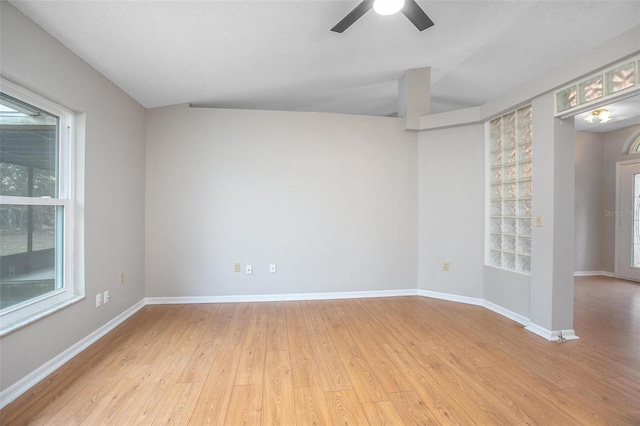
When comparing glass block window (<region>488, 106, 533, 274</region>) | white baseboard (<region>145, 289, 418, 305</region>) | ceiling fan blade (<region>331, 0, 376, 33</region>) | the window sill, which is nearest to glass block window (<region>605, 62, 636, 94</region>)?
glass block window (<region>488, 106, 533, 274</region>)

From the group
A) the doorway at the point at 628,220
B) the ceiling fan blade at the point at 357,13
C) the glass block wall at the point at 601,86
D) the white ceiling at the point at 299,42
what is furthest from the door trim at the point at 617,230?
the ceiling fan blade at the point at 357,13

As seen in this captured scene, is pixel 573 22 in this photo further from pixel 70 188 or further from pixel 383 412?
pixel 70 188

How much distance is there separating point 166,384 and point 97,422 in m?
0.37

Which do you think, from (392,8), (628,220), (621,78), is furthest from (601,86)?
(628,220)

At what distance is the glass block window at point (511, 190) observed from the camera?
2.85m

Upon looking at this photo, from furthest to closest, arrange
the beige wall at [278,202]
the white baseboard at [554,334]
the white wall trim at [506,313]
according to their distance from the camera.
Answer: the beige wall at [278,202]
the white wall trim at [506,313]
the white baseboard at [554,334]

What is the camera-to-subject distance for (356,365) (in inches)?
79.2

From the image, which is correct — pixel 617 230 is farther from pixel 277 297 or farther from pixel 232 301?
pixel 232 301

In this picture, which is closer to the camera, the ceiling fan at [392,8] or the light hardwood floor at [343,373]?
the light hardwood floor at [343,373]

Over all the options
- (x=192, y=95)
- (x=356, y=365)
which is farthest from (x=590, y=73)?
(x=192, y=95)

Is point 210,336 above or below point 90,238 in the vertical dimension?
below

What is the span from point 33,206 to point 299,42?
240cm

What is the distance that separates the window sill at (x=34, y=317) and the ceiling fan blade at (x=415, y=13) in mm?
3113

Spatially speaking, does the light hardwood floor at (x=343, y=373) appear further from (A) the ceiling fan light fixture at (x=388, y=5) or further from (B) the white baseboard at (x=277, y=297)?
(A) the ceiling fan light fixture at (x=388, y=5)
